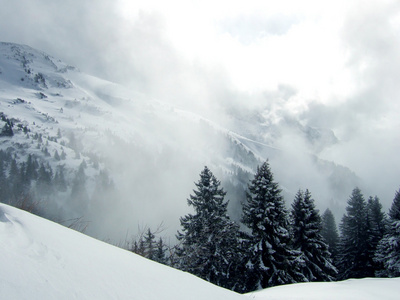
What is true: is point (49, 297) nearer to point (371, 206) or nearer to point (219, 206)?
point (219, 206)

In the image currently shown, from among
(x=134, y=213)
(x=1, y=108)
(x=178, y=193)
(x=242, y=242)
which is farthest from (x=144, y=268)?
(x=1, y=108)

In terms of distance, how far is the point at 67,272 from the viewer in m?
2.18

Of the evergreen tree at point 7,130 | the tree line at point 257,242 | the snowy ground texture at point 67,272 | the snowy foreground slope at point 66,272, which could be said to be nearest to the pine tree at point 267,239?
the tree line at point 257,242

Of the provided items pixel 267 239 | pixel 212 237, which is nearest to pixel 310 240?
pixel 267 239

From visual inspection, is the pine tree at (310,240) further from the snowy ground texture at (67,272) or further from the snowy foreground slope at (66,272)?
the snowy foreground slope at (66,272)

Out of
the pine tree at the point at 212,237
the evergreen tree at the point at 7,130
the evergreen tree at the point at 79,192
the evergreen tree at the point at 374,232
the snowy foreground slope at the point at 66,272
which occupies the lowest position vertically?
the snowy foreground slope at the point at 66,272

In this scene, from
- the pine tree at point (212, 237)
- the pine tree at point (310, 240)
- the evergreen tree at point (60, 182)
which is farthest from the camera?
the evergreen tree at point (60, 182)

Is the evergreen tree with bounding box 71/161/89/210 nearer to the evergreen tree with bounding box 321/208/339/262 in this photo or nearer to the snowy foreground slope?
the evergreen tree with bounding box 321/208/339/262

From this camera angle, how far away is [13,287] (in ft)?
5.46

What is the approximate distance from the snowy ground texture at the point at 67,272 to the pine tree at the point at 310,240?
18.1 metres

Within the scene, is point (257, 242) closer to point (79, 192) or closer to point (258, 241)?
point (258, 241)

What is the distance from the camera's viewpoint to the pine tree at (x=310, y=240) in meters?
18.9

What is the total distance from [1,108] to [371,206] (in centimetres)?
22212

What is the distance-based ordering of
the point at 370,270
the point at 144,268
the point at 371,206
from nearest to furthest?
the point at 144,268 < the point at 370,270 < the point at 371,206
